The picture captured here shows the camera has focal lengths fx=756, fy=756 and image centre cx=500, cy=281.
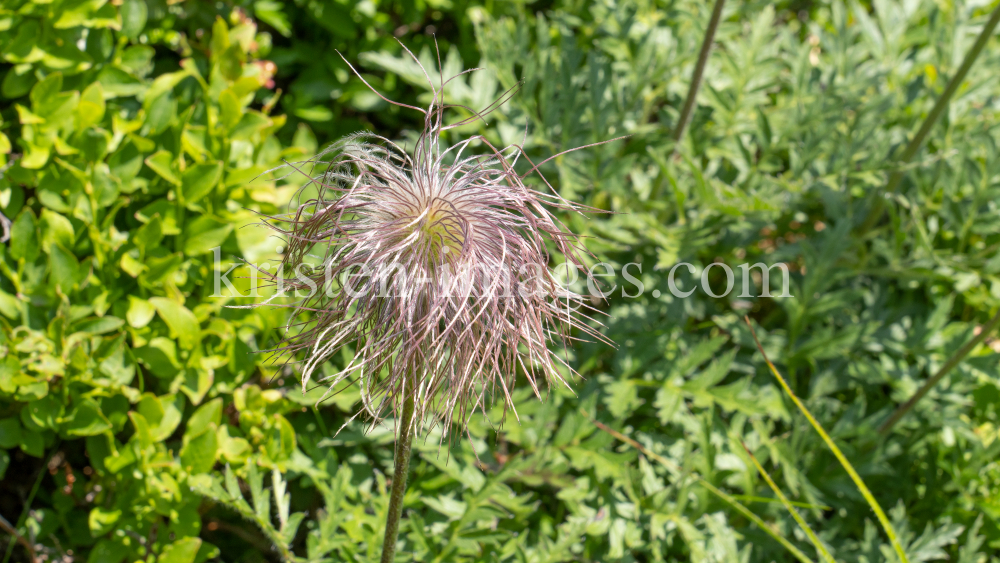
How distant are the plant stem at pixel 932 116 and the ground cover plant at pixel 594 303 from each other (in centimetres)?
2

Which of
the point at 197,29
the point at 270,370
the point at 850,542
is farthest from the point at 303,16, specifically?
the point at 850,542

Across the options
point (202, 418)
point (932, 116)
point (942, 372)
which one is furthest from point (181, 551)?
point (932, 116)

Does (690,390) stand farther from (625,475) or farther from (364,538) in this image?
(364,538)

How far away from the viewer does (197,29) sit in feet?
9.84

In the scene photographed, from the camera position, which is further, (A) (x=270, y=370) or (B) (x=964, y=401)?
(B) (x=964, y=401)

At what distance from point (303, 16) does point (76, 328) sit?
184 cm

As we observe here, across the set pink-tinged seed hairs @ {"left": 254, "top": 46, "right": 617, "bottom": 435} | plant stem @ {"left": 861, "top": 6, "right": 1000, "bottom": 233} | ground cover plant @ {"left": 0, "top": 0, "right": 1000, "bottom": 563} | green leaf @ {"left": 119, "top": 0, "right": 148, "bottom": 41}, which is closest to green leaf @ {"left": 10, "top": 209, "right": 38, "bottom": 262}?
ground cover plant @ {"left": 0, "top": 0, "right": 1000, "bottom": 563}

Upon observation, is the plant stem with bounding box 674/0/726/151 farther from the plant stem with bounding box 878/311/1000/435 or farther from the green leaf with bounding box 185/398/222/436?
the green leaf with bounding box 185/398/222/436

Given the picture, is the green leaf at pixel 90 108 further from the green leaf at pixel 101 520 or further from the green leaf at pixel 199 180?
the green leaf at pixel 101 520

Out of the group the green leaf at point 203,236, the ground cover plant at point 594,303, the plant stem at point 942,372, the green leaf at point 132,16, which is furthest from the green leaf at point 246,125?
the plant stem at point 942,372

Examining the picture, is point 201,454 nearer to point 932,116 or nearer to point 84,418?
point 84,418

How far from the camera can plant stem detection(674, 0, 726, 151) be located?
8.08 feet

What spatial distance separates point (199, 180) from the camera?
2.37 metres

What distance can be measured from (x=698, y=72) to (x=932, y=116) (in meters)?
0.90
